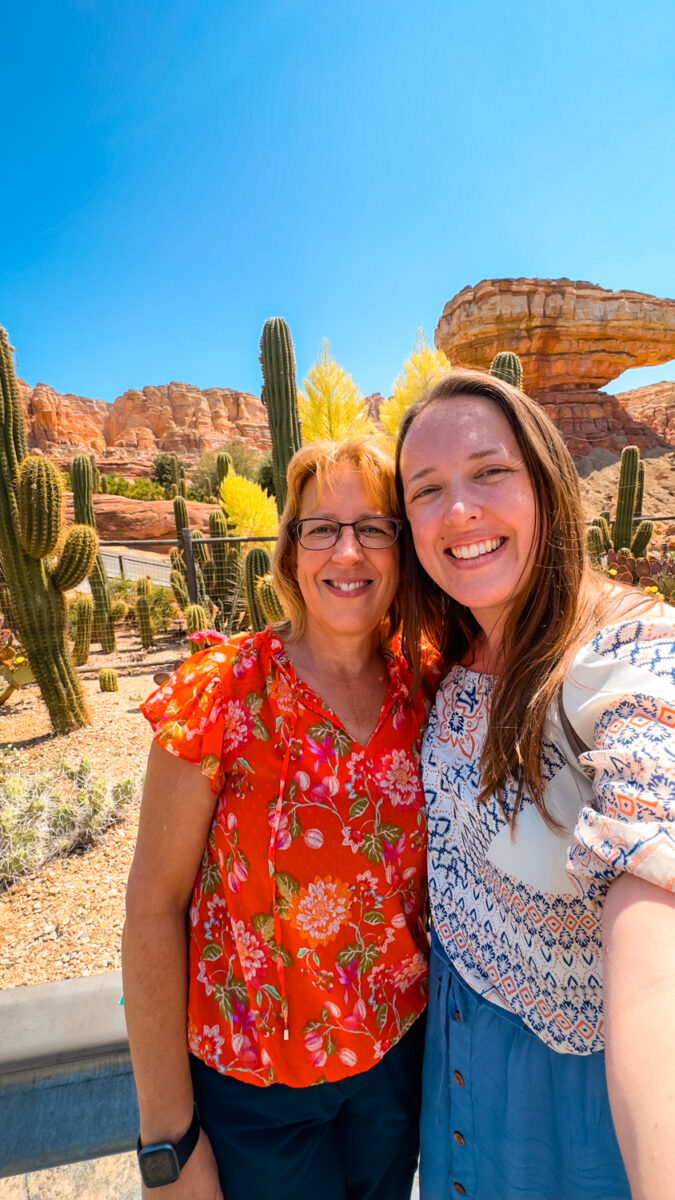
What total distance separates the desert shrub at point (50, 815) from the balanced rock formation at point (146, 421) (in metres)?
48.6

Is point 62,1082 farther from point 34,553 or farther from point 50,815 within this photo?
point 34,553

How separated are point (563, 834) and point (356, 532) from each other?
715 mm

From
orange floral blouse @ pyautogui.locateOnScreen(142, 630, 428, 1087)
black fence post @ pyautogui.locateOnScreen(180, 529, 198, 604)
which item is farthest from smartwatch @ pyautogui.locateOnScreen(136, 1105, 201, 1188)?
black fence post @ pyautogui.locateOnScreen(180, 529, 198, 604)

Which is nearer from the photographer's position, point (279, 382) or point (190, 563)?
point (190, 563)

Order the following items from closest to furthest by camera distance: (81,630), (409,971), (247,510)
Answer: (409,971) < (81,630) < (247,510)

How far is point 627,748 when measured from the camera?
665 millimetres

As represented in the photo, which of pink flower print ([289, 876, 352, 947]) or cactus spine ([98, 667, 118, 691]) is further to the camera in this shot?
cactus spine ([98, 667, 118, 691])

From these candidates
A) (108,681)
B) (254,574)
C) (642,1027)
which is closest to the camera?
(642,1027)

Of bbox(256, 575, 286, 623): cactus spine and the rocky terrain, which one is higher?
A: the rocky terrain

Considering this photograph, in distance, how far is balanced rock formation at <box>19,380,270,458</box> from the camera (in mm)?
52000

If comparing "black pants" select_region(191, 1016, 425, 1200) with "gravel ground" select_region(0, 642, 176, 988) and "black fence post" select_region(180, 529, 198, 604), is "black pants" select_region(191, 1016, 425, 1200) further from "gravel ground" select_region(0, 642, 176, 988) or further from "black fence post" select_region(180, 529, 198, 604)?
"black fence post" select_region(180, 529, 198, 604)

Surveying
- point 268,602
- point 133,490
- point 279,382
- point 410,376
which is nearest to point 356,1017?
point 268,602

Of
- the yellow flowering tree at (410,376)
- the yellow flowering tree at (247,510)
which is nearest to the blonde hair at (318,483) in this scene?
the yellow flowering tree at (410,376)

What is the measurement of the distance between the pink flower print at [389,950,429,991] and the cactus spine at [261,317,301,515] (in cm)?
769
